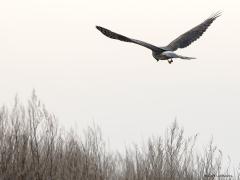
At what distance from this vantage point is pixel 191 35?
355 inches

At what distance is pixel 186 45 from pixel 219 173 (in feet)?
12.2

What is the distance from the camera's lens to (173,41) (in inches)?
341

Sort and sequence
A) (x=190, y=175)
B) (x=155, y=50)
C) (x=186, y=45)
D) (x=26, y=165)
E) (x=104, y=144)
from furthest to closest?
1. (x=190, y=175)
2. (x=104, y=144)
3. (x=26, y=165)
4. (x=186, y=45)
5. (x=155, y=50)

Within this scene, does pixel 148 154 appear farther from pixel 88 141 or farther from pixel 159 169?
pixel 88 141

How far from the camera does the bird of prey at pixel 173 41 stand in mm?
7105

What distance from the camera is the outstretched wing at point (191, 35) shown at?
28.3ft

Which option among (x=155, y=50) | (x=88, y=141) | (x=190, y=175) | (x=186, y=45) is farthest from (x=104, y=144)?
(x=155, y=50)

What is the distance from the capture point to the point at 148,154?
39.0 ft

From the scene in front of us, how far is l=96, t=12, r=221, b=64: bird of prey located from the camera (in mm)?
7105

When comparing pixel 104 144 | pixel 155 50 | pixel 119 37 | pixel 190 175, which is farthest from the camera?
pixel 190 175

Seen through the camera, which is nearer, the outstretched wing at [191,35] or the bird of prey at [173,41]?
the bird of prey at [173,41]

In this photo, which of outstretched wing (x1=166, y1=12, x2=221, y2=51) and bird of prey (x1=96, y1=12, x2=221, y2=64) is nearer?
bird of prey (x1=96, y1=12, x2=221, y2=64)

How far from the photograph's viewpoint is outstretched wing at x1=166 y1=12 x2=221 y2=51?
863 cm

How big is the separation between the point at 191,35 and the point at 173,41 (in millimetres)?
447
